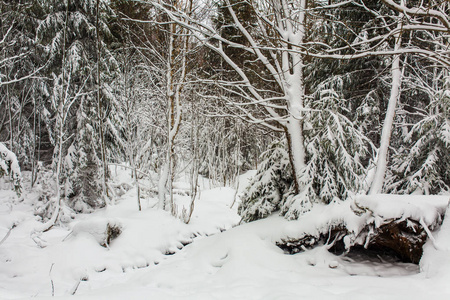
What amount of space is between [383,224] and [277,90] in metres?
6.49

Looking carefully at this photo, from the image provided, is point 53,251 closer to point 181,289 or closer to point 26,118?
point 181,289

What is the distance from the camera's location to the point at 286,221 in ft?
16.4

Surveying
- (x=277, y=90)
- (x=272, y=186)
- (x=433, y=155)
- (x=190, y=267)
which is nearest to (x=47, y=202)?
(x=190, y=267)

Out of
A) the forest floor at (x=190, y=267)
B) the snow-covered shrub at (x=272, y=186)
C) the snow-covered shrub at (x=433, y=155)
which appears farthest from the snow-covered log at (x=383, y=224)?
the snow-covered shrub at (x=433, y=155)

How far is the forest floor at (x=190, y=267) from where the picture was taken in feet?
9.20

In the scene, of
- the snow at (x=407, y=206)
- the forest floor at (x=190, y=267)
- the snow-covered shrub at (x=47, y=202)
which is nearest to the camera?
the forest floor at (x=190, y=267)

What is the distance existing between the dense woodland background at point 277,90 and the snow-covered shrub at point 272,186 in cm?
3

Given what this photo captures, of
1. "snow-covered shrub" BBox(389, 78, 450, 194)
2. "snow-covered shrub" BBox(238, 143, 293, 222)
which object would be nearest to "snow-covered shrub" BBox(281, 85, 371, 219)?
"snow-covered shrub" BBox(238, 143, 293, 222)

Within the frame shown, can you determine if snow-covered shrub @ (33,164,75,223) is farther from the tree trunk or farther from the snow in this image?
the tree trunk

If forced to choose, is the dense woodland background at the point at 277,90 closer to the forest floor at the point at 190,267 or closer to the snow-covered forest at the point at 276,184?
the snow-covered forest at the point at 276,184

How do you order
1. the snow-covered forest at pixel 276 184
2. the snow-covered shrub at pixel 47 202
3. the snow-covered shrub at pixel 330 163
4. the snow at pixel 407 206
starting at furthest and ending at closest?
the snow-covered shrub at pixel 47 202 < the snow-covered shrub at pixel 330 163 < the snow at pixel 407 206 < the snow-covered forest at pixel 276 184

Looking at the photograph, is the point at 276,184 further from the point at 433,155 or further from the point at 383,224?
the point at 433,155

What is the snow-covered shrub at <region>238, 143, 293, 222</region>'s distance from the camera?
19.3 ft

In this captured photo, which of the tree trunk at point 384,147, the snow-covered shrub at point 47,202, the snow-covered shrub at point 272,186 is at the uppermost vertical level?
the tree trunk at point 384,147
